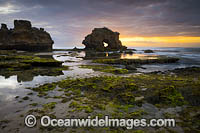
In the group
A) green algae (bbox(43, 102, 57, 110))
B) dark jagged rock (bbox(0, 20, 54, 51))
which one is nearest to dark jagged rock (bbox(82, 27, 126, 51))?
dark jagged rock (bbox(0, 20, 54, 51))

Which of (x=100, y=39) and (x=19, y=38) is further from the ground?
(x=100, y=39)

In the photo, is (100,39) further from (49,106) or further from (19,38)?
(49,106)

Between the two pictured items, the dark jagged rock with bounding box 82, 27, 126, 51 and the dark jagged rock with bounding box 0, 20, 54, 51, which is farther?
the dark jagged rock with bounding box 82, 27, 126, 51

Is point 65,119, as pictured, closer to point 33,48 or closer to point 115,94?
point 115,94

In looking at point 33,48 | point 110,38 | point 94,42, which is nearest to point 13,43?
point 33,48

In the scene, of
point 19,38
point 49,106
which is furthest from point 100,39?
point 49,106

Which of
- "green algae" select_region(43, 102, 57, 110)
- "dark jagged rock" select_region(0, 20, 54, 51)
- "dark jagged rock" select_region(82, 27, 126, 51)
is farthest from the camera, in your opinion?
"dark jagged rock" select_region(82, 27, 126, 51)

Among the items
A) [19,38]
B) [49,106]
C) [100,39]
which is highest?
[100,39]

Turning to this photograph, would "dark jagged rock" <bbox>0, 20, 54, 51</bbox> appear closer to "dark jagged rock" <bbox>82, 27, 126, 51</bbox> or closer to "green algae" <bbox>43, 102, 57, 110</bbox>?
"dark jagged rock" <bbox>82, 27, 126, 51</bbox>

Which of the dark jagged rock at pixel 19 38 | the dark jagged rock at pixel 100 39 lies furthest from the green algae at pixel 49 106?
the dark jagged rock at pixel 100 39

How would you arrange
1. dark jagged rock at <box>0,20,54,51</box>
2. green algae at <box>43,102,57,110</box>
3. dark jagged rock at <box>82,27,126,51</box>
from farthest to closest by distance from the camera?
dark jagged rock at <box>82,27,126,51</box> < dark jagged rock at <box>0,20,54,51</box> < green algae at <box>43,102,57,110</box>

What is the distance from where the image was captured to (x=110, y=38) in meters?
125

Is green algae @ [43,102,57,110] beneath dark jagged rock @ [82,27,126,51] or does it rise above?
beneath

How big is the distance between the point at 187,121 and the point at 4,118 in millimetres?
9986
